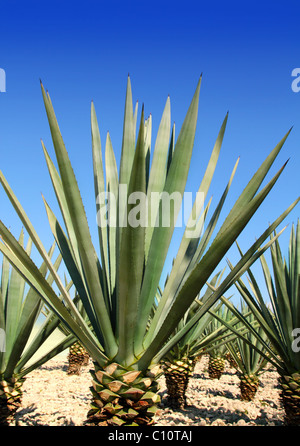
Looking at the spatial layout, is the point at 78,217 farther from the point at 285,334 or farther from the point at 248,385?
the point at 248,385

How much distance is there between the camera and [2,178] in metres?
1.40

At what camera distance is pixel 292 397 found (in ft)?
8.82

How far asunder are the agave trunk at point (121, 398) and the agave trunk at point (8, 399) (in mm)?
1246

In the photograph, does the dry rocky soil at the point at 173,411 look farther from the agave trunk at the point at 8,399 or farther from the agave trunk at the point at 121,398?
the agave trunk at the point at 121,398

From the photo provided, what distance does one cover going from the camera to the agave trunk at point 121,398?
1.45 meters

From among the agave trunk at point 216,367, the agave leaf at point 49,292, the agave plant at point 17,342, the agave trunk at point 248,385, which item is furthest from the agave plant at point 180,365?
the agave trunk at point 216,367

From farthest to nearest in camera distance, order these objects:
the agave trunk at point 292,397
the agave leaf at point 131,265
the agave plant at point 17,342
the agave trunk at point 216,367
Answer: the agave trunk at point 216,367, the agave trunk at point 292,397, the agave plant at point 17,342, the agave leaf at point 131,265

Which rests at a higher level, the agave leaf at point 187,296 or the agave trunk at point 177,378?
the agave leaf at point 187,296

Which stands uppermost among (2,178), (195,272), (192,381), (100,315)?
(2,178)

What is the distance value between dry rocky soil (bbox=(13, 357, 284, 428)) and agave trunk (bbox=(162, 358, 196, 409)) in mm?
117

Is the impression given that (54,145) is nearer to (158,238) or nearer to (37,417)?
(158,238)

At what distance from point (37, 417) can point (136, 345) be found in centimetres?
288

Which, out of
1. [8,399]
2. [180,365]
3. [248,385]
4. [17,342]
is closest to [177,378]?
[180,365]
